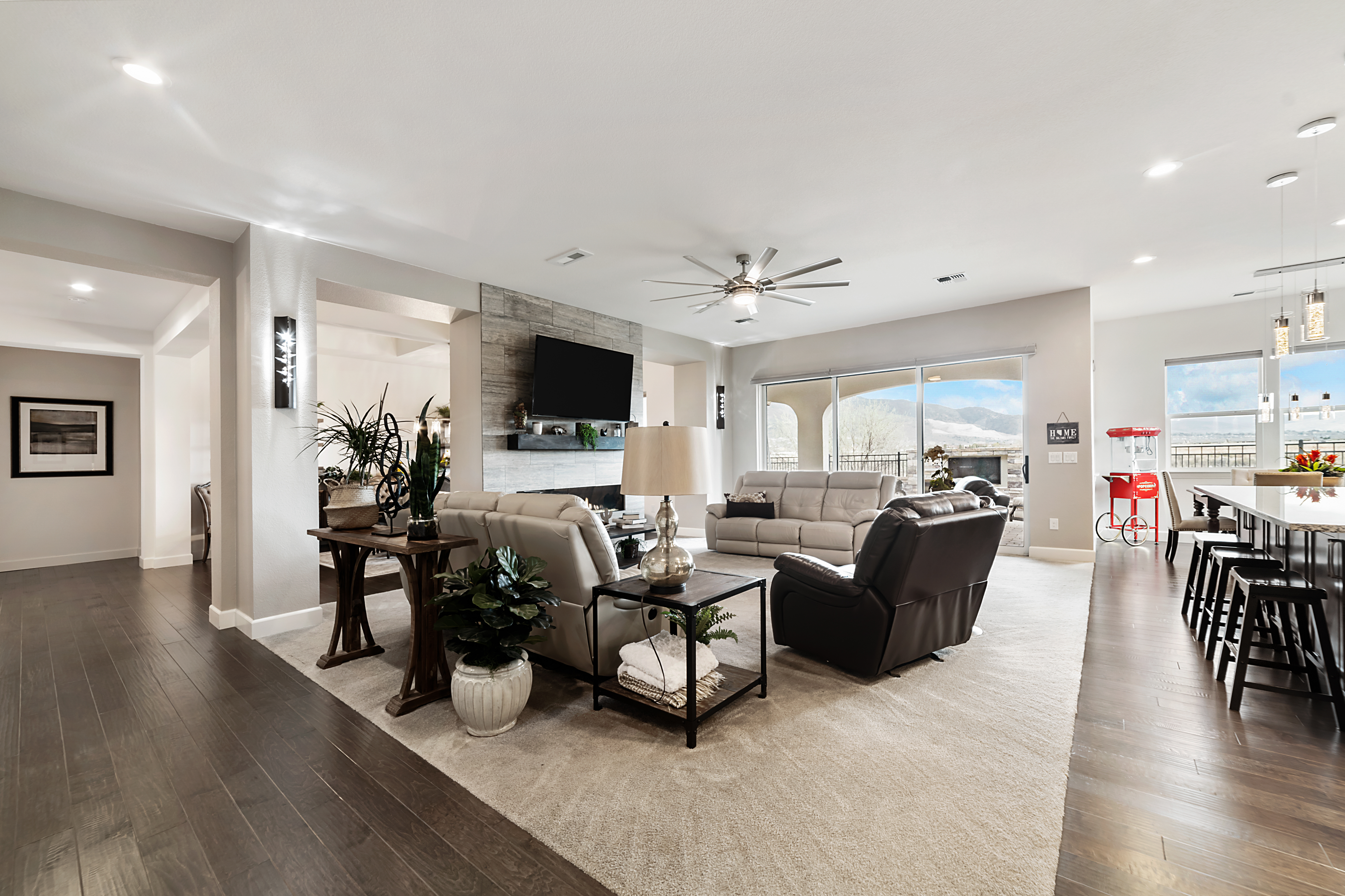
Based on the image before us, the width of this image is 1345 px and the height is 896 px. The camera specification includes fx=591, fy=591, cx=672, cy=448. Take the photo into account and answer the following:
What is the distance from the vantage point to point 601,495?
673cm

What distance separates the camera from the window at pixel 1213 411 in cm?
685

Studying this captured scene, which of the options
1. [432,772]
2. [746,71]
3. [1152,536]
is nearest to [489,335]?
[746,71]

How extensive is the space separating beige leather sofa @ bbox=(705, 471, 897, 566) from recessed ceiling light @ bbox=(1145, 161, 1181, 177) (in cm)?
341

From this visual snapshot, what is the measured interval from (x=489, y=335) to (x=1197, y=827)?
18.2 ft

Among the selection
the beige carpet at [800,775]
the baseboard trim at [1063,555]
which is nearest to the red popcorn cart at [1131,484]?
the baseboard trim at [1063,555]

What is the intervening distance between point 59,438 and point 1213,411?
13261 millimetres

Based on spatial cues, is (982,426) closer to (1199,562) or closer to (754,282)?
(1199,562)

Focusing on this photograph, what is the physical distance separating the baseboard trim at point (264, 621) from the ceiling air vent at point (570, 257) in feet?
10.5

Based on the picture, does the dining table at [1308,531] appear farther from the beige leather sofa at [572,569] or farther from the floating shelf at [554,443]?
the floating shelf at [554,443]

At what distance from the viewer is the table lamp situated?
7.99ft

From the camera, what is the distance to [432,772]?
215cm

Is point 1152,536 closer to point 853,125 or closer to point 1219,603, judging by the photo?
point 1219,603

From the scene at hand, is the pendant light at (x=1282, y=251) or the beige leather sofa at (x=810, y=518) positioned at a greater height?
the pendant light at (x=1282, y=251)

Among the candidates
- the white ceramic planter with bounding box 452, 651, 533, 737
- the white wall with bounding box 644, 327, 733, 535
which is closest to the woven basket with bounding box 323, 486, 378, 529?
the white ceramic planter with bounding box 452, 651, 533, 737
